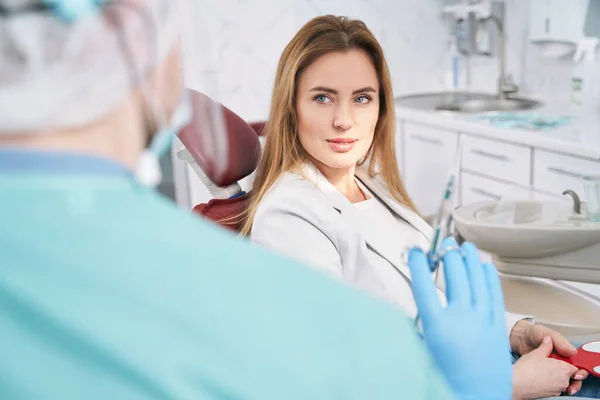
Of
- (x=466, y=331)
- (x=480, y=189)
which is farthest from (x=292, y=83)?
(x=480, y=189)

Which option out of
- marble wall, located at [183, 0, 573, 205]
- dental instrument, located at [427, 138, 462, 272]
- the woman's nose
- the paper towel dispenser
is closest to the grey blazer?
the woman's nose

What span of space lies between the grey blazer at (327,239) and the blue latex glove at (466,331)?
1.61ft

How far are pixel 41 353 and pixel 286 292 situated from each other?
0.46ft

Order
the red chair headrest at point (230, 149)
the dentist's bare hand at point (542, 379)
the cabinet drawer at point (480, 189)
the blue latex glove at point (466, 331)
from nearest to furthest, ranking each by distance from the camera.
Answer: the blue latex glove at point (466, 331)
the dentist's bare hand at point (542, 379)
the red chair headrest at point (230, 149)
the cabinet drawer at point (480, 189)

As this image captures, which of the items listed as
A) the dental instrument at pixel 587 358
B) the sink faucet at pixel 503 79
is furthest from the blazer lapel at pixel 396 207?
→ the sink faucet at pixel 503 79

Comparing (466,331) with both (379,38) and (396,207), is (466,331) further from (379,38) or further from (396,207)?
(379,38)

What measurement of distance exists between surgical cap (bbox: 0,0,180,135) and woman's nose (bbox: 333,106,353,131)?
2.91 feet

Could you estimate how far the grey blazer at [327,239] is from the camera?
1.13 m

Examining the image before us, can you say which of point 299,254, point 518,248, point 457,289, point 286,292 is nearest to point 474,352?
point 457,289

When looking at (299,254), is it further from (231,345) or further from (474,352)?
(231,345)

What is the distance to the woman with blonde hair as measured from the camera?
113 centimetres

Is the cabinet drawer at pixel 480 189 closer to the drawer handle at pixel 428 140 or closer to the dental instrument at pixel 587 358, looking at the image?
the drawer handle at pixel 428 140

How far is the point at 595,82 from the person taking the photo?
2941 mm

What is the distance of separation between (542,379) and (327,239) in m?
0.40
